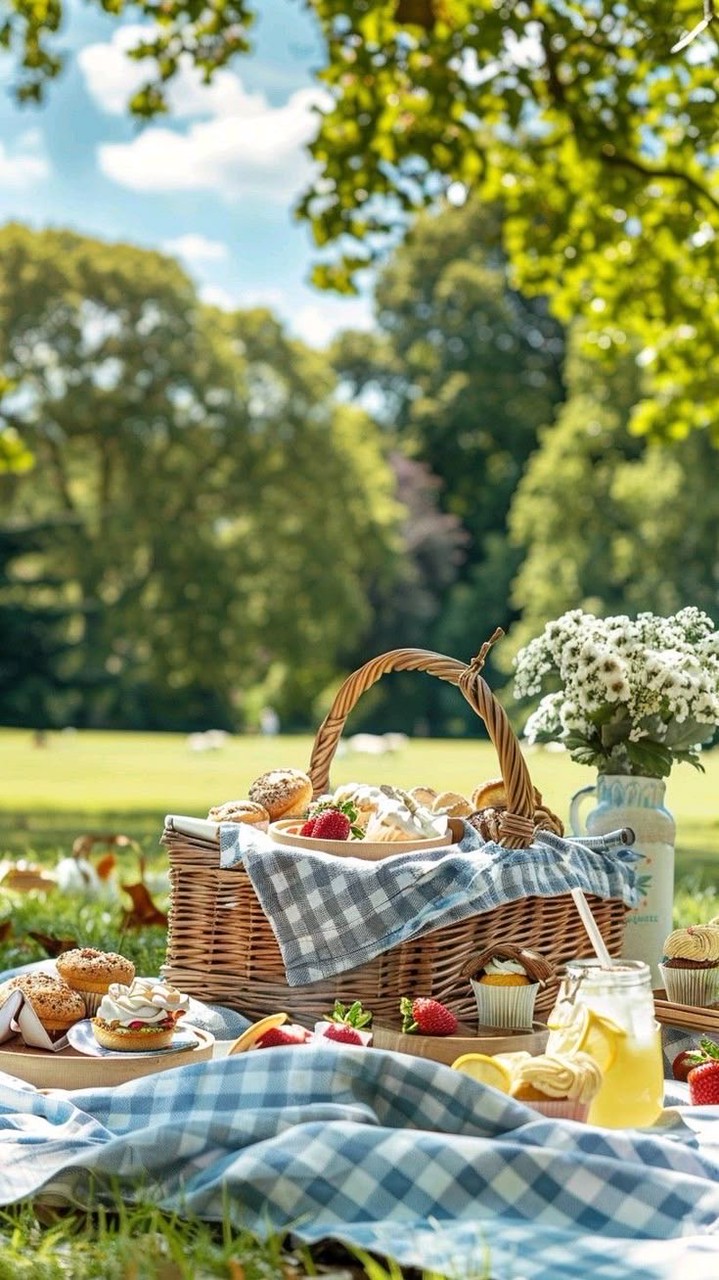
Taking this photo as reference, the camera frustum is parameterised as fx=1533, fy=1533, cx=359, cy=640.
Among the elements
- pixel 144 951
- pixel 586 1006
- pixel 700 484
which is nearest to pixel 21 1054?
pixel 586 1006

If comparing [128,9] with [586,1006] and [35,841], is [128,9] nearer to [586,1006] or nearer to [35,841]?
[35,841]

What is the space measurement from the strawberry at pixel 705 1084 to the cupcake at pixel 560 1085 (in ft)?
1.35

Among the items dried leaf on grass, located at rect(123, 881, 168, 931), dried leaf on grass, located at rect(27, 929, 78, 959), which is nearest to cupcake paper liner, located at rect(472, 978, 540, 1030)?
dried leaf on grass, located at rect(27, 929, 78, 959)

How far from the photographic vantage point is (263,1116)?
2.07 m

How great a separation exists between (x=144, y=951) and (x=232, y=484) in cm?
2265

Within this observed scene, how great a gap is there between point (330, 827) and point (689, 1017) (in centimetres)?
76

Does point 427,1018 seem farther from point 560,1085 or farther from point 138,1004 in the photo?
point 138,1004

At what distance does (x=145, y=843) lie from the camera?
7.43 meters

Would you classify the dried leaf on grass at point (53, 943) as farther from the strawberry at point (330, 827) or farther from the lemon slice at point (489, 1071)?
the lemon slice at point (489, 1071)

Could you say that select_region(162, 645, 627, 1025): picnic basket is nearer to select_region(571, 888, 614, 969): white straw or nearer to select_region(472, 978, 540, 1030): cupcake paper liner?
select_region(472, 978, 540, 1030): cupcake paper liner

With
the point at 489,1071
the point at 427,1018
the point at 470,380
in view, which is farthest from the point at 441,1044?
the point at 470,380

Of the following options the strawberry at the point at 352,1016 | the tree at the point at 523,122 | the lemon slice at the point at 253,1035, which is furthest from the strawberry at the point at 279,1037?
the tree at the point at 523,122

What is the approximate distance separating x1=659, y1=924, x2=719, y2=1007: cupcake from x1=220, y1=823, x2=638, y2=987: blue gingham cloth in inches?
11.5

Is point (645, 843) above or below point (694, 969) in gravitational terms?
above
